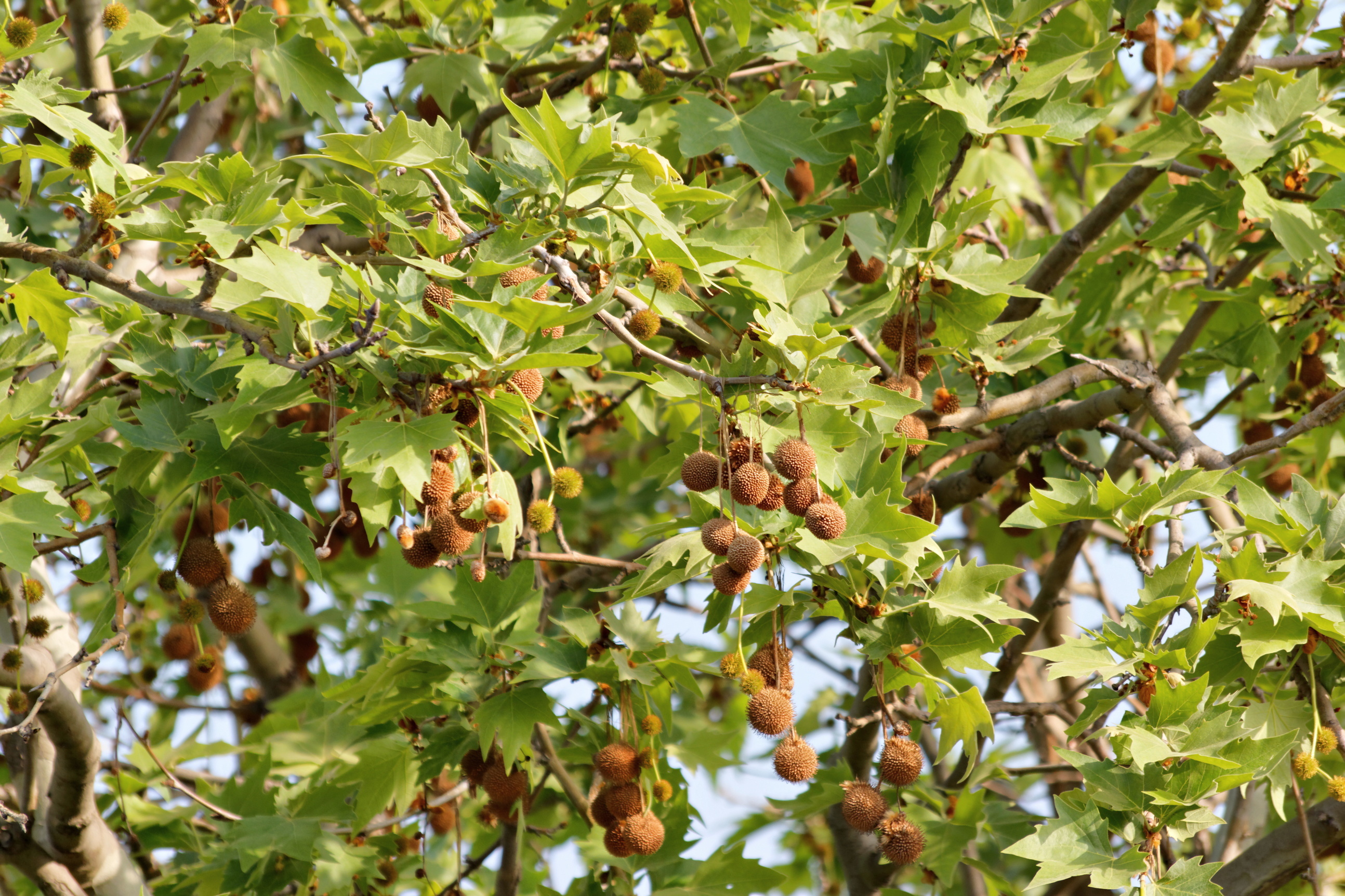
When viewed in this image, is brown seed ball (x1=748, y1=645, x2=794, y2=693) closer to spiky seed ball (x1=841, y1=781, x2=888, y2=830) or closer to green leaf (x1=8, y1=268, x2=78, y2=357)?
Answer: spiky seed ball (x1=841, y1=781, x2=888, y2=830)

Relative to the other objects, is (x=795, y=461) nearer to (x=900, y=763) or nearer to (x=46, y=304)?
(x=900, y=763)

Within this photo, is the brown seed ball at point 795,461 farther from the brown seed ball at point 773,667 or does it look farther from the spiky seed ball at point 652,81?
the spiky seed ball at point 652,81

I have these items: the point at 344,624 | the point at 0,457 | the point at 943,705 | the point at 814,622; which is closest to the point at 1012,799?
the point at 814,622

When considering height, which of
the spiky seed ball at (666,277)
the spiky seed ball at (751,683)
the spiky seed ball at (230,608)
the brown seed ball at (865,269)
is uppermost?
the spiky seed ball at (666,277)

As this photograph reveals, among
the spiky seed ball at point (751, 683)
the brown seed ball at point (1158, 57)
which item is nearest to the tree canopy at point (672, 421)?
the spiky seed ball at point (751, 683)

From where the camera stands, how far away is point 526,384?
293 cm

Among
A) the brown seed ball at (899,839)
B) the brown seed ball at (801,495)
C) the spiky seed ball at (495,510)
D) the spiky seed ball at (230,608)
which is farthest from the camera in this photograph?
the spiky seed ball at (230,608)

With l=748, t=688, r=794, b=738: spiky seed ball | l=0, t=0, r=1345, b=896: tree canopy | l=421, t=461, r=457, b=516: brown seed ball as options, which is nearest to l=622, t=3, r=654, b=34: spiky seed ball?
l=0, t=0, r=1345, b=896: tree canopy

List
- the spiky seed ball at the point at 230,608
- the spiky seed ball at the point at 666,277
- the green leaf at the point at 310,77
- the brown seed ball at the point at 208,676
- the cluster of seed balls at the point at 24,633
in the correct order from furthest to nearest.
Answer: the brown seed ball at the point at 208,676 → the green leaf at the point at 310,77 → the cluster of seed balls at the point at 24,633 → the spiky seed ball at the point at 230,608 → the spiky seed ball at the point at 666,277

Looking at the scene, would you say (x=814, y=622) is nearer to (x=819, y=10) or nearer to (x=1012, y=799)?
(x=1012, y=799)

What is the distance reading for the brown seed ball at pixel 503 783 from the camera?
3787mm

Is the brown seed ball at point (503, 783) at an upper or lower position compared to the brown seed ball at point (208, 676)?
upper

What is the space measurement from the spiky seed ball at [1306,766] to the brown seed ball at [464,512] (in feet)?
7.02

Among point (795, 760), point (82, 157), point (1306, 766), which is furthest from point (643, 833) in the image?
point (82, 157)
